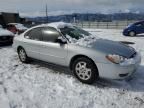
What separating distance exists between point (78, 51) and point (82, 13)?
42.0 metres

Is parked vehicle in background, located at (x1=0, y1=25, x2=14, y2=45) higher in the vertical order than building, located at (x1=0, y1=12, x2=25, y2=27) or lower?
lower

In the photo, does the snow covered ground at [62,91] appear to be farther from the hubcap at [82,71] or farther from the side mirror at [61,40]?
the side mirror at [61,40]

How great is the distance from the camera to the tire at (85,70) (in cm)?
528

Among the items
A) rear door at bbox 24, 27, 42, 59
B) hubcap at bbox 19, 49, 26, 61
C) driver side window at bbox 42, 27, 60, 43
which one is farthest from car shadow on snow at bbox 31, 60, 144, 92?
hubcap at bbox 19, 49, 26, 61

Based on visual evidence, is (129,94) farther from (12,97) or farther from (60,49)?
(12,97)

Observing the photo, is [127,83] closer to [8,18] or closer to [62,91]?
[62,91]

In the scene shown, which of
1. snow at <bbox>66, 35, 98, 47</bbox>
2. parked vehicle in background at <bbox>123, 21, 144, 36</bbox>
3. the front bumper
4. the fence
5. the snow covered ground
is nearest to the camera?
the snow covered ground

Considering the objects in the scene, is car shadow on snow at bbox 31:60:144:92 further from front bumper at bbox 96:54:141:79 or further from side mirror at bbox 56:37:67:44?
side mirror at bbox 56:37:67:44

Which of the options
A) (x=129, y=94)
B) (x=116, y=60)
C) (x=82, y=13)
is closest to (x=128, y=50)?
(x=116, y=60)

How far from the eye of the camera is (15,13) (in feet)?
133

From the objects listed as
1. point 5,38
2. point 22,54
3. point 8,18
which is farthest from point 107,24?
point 22,54

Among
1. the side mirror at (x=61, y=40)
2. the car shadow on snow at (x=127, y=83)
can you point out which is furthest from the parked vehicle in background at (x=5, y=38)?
the car shadow on snow at (x=127, y=83)

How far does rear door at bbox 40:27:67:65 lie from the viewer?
5930mm

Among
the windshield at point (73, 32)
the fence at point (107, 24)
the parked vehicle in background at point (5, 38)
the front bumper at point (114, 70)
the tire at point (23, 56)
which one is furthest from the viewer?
the fence at point (107, 24)
